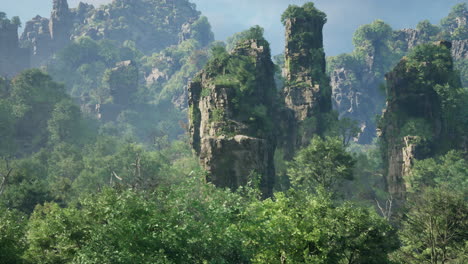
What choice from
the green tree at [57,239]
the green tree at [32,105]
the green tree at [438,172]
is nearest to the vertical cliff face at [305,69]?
the green tree at [438,172]

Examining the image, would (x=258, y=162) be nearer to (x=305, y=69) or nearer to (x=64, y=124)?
(x=305, y=69)

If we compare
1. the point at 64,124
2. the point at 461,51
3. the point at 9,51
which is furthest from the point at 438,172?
the point at 9,51

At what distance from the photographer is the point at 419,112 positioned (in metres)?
71.5

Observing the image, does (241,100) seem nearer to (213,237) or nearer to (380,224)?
(380,224)

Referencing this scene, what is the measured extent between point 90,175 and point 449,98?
64.8 meters

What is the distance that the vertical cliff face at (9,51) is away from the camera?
16562cm

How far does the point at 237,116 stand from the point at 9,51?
146 meters

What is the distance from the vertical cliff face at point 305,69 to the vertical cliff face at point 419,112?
493 inches

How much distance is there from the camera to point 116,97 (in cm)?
16650

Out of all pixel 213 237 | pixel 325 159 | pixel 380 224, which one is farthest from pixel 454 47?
pixel 213 237

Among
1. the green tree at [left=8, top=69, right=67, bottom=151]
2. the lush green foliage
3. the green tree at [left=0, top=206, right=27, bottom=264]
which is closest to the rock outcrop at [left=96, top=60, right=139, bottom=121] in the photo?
the green tree at [left=8, top=69, right=67, bottom=151]

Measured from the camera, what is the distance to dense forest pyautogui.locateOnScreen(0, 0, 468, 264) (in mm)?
26453

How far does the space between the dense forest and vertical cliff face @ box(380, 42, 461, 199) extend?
9.1 inches

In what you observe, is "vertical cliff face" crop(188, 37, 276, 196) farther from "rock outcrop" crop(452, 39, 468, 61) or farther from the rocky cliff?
the rocky cliff
